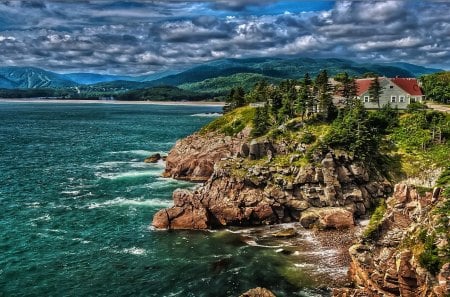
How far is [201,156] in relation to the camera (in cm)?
10119

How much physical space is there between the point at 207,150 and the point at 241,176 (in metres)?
28.8

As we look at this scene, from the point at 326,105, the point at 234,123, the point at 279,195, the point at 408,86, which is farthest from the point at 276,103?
the point at 279,195

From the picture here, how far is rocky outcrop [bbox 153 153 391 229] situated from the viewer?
67375 millimetres

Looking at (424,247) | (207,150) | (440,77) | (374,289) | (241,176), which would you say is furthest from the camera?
(440,77)

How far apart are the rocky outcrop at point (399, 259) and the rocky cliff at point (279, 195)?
1517 centimetres

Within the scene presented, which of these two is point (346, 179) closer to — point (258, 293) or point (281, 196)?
point (281, 196)

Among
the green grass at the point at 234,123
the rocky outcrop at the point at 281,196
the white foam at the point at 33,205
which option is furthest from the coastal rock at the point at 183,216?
the green grass at the point at 234,123

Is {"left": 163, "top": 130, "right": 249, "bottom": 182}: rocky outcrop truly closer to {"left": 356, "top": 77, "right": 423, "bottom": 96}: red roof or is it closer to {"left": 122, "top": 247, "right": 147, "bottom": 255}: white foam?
{"left": 356, "top": 77, "right": 423, "bottom": 96}: red roof

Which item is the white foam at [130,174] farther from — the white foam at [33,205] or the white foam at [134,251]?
the white foam at [134,251]

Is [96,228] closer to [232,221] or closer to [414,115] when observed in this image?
[232,221]

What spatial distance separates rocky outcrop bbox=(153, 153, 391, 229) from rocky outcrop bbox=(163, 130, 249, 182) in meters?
21.3

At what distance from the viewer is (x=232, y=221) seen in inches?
2687

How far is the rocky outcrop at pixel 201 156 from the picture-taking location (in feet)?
323

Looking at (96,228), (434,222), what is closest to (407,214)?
(434,222)
